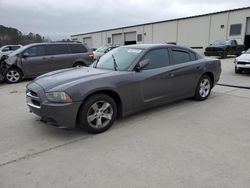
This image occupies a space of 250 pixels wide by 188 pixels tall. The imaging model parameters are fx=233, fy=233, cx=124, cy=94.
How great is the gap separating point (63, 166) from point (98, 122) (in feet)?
3.80

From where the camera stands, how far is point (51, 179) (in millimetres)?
2791

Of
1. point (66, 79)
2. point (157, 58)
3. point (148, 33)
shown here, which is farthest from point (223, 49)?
point (148, 33)

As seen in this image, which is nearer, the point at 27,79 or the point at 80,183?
the point at 80,183

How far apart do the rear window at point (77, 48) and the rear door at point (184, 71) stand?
256 inches

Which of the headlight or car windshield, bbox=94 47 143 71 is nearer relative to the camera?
the headlight

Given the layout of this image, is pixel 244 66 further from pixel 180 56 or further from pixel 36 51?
pixel 36 51

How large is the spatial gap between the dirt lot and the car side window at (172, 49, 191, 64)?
1183 millimetres

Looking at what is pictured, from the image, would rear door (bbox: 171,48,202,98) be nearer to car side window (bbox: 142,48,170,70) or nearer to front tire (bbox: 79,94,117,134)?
car side window (bbox: 142,48,170,70)

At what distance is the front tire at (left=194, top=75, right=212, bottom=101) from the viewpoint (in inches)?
232

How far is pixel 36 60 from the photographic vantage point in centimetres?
977

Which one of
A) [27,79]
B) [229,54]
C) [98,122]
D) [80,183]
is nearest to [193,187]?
[80,183]

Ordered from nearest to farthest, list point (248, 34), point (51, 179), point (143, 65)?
point (51, 179), point (143, 65), point (248, 34)

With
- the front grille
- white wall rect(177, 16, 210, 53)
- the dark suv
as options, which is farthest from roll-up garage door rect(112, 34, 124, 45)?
the front grille

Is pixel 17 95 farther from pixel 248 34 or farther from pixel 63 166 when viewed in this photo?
pixel 248 34
